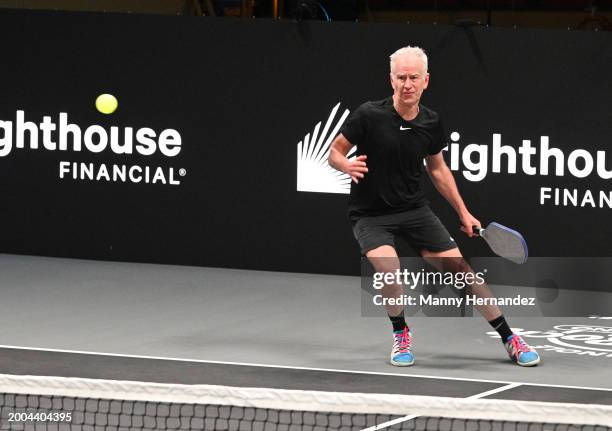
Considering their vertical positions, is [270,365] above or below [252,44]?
below

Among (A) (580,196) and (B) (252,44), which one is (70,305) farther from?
(A) (580,196)

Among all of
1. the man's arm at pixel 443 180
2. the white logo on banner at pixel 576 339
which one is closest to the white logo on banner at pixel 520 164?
the white logo on banner at pixel 576 339

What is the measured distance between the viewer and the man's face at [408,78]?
774cm

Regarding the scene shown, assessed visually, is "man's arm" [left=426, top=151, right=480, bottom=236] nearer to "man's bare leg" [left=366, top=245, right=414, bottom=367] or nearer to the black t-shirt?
the black t-shirt

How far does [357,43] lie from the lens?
36.3 ft

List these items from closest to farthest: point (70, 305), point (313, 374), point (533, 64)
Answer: point (313, 374) < point (70, 305) < point (533, 64)

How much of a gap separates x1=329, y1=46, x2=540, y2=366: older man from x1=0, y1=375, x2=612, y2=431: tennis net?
4.93 feet

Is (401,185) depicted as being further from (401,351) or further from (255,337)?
(255,337)

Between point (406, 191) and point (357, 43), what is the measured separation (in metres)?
3.27

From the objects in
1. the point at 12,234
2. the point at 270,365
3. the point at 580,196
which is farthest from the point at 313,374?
the point at 12,234

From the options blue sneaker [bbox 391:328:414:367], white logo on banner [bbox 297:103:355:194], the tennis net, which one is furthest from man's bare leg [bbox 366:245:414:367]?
white logo on banner [bbox 297:103:355:194]

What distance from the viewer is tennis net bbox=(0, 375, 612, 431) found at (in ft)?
16.5

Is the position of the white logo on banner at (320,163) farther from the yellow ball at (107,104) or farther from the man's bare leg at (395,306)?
the man's bare leg at (395,306)

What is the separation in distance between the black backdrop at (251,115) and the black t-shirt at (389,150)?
279 cm
